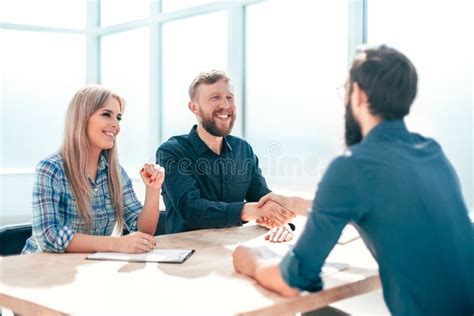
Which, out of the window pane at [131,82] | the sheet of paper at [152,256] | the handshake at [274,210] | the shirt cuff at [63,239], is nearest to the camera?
the sheet of paper at [152,256]

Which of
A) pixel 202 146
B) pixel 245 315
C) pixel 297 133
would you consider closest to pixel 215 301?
pixel 245 315

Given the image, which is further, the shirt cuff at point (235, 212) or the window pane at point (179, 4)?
the window pane at point (179, 4)

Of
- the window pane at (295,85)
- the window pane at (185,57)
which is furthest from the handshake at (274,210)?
the window pane at (185,57)

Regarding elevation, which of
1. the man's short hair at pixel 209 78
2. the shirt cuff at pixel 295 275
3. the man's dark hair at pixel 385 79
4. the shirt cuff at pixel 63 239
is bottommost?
the shirt cuff at pixel 63 239

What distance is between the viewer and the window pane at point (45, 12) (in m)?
5.57

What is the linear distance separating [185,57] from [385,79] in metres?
4.01

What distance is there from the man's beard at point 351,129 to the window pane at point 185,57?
3.29 m

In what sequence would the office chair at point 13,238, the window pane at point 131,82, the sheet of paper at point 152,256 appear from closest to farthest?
the sheet of paper at point 152,256
the office chair at point 13,238
the window pane at point 131,82

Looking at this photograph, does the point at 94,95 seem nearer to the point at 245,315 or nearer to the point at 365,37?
the point at 245,315

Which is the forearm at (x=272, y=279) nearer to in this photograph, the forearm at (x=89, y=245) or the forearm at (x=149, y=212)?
the forearm at (x=89, y=245)

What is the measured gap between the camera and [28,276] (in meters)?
1.60

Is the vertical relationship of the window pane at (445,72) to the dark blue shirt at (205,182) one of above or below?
above

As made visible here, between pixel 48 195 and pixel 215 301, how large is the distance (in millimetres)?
980

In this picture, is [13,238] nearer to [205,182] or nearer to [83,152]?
[83,152]
